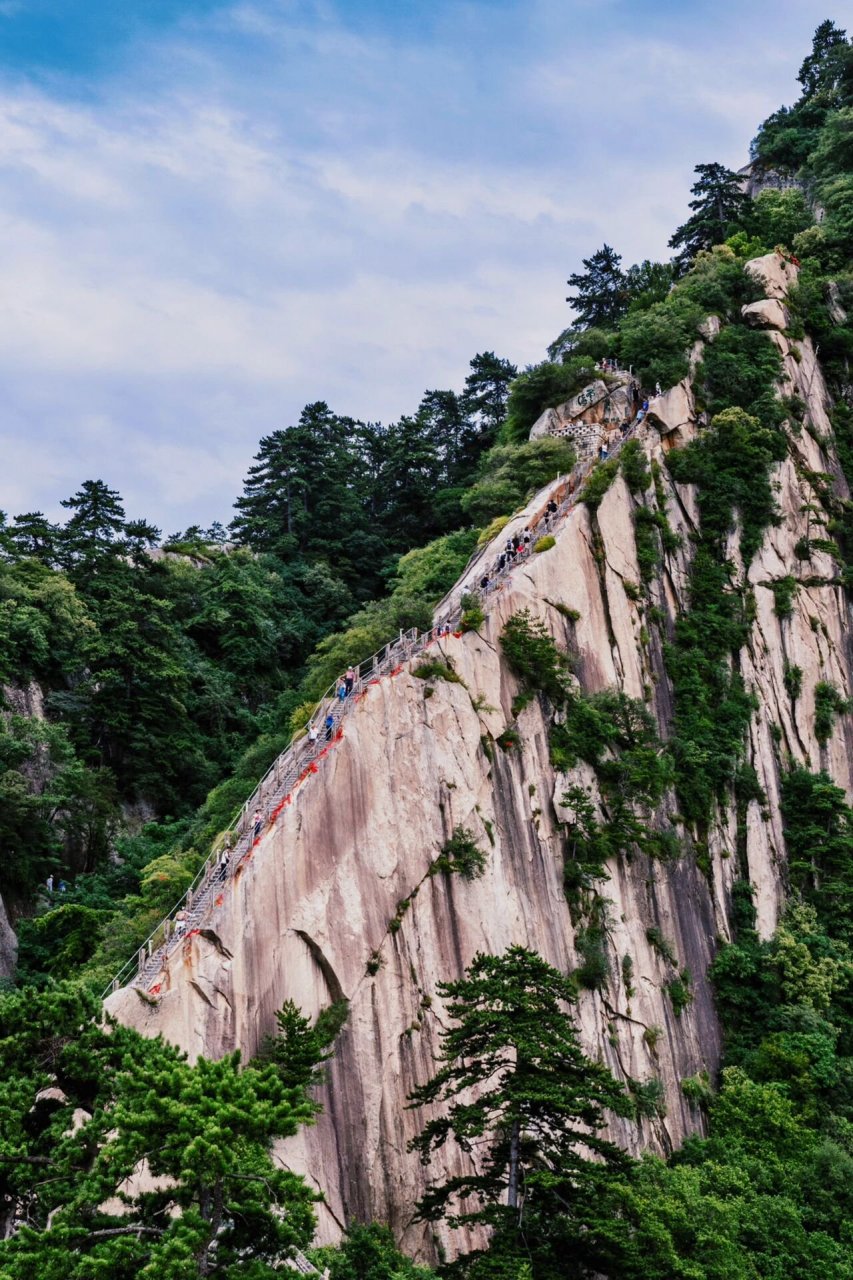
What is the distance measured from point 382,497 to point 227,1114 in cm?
4871

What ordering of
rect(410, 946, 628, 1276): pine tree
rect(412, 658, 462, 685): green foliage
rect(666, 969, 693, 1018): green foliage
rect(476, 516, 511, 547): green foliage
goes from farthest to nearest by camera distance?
rect(476, 516, 511, 547): green foliage
rect(666, 969, 693, 1018): green foliage
rect(412, 658, 462, 685): green foliage
rect(410, 946, 628, 1276): pine tree

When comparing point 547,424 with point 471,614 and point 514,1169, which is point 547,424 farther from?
point 514,1169

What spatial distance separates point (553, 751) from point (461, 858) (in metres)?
5.74

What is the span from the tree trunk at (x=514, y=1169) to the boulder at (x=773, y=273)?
3984 cm

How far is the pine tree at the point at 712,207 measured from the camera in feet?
183

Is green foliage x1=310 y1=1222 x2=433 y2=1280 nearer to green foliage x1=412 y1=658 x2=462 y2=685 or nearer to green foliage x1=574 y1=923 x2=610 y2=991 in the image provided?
green foliage x1=574 y1=923 x2=610 y2=991

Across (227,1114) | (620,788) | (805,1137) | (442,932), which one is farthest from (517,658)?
(227,1114)

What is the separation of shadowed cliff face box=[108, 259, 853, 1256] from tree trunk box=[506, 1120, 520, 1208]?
10.4ft

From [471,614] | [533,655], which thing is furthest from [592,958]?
[471,614]

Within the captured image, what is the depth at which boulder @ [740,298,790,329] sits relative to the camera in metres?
45.9

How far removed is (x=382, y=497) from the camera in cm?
6016

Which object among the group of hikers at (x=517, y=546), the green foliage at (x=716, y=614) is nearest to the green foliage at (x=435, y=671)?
the group of hikers at (x=517, y=546)

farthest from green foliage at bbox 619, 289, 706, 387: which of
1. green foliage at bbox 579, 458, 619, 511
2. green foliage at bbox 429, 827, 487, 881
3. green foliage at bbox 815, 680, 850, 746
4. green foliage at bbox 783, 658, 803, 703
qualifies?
green foliage at bbox 429, 827, 487, 881

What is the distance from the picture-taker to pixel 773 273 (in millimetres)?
48125
